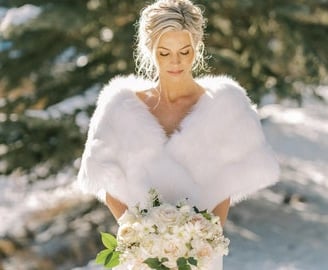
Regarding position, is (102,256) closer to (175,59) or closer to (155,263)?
(155,263)

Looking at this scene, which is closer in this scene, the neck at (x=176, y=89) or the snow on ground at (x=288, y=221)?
the neck at (x=176, y=89)

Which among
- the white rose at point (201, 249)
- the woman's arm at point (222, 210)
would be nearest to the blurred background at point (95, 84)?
the woman's arm at point (222, 210)

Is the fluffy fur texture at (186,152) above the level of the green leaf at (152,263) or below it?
above

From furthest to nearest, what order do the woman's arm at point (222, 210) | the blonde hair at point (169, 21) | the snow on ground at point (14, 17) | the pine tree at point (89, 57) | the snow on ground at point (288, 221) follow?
the snow on ground at point (288, 221), the snow on ground at point (14, 17), the pine tree at point (89, 57), the woman's arm at point (222, 210), the blonde hair at point (169, 21)

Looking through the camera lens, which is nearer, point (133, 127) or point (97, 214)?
point (133, 127)

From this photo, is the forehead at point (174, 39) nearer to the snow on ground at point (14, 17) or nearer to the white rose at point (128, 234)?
the white rose at point (128, 234)

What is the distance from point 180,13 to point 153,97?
402 mm

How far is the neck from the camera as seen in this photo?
3061mm

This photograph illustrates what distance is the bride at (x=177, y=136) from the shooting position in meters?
2.98

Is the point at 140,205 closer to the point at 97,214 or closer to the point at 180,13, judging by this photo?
the point at 180,13

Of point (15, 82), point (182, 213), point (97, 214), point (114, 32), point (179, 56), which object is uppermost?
point (179, 56)

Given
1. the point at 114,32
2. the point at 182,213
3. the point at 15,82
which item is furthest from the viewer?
the point at 15,82

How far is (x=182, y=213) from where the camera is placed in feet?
9.12

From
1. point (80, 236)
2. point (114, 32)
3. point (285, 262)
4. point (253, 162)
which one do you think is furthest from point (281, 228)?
point (253, 162)
